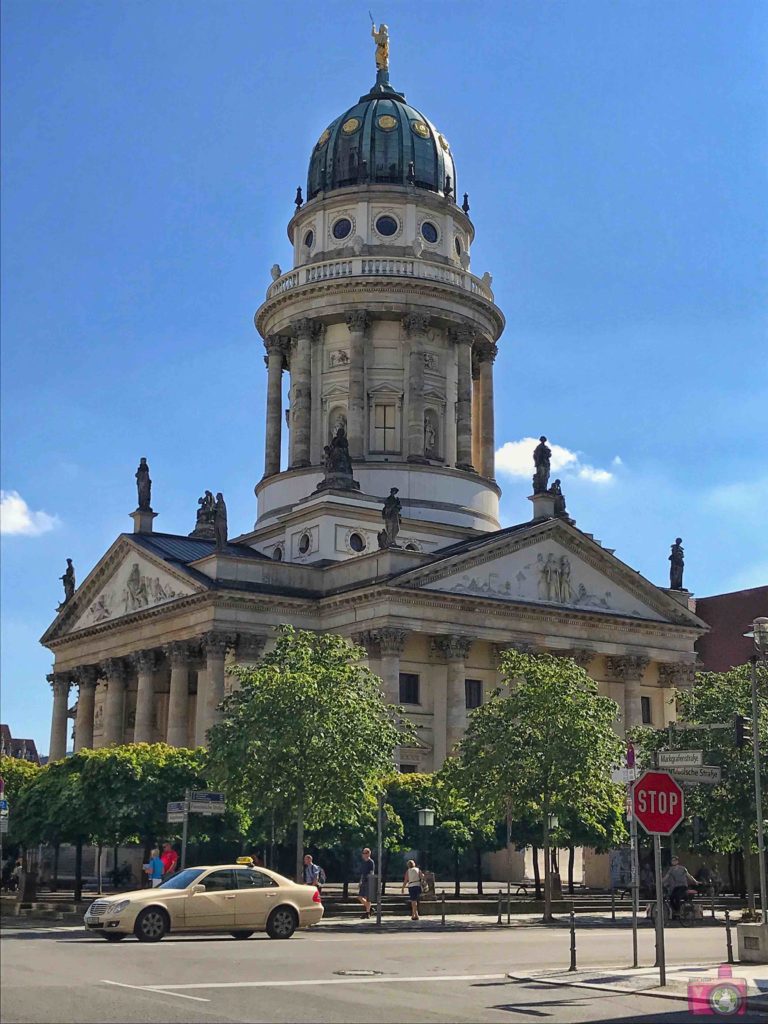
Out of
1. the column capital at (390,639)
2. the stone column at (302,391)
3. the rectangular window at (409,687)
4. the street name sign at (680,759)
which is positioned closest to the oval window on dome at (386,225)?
the stone column at (302,391)

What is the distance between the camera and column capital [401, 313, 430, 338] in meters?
78.9

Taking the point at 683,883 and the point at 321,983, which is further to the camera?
the point at 683,883

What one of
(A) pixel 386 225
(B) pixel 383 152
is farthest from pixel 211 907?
(B) pixel 383 152

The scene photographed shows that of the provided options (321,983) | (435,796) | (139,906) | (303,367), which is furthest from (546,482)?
(321,983)

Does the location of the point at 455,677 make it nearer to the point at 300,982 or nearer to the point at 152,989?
the point at 300,982

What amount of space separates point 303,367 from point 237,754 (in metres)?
41.6

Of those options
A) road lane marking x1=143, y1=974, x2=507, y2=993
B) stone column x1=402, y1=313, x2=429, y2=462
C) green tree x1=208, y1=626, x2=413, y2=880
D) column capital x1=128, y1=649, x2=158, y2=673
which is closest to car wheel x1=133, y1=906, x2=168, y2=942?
road lane marking x1=143, y1=974, x2=507, y2=993

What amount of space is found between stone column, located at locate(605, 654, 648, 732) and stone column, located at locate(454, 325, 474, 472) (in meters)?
14.5

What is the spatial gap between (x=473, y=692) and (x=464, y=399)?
1990 centimetres

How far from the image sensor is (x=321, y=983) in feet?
71.4

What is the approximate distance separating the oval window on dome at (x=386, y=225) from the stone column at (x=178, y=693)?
Result: 28.6 metres

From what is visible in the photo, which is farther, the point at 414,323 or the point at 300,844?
the point at 414,323

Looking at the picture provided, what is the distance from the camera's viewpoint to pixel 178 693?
67.1m

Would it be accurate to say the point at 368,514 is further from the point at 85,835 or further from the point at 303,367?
the point at 85,835
